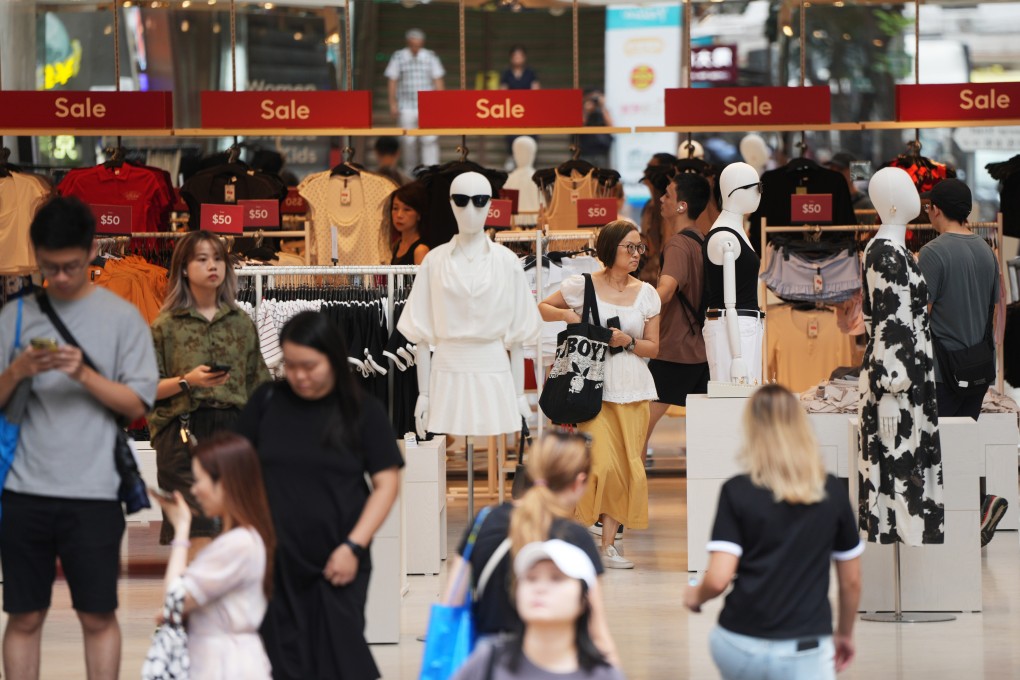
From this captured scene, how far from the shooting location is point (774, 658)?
3.69 m

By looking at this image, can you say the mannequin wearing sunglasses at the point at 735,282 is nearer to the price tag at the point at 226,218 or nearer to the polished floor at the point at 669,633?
the polished floor at the point at 669,633

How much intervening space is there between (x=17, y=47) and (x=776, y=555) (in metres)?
10.9

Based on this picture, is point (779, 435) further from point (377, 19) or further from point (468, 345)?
point (377, 19)

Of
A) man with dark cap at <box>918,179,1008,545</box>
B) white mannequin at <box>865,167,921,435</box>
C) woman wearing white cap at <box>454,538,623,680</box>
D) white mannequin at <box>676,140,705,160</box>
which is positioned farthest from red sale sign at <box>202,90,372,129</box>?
woman wearing white cap at <box>454,538,623,680</box>

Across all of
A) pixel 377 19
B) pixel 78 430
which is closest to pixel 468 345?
pixel 78 430

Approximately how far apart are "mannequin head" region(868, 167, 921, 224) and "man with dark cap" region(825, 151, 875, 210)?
15.6 ft

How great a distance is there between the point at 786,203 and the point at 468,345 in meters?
4.65

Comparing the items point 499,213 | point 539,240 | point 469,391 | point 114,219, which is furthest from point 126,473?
point 499,213

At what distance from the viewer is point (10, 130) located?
9.82m

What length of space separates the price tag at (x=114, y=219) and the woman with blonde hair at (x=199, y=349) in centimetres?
317

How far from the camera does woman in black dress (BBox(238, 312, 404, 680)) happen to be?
406cm

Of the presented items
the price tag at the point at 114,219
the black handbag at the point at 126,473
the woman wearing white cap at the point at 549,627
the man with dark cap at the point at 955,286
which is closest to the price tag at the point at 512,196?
the price tag at the point at 114,219

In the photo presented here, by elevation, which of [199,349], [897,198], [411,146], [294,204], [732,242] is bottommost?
[199,349]

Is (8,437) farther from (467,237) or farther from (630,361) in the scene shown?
(630,361)
